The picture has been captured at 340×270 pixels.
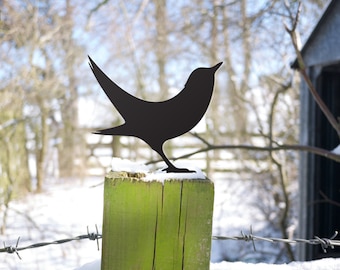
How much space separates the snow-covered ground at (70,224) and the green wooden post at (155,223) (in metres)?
2.72

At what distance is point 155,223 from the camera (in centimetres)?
92

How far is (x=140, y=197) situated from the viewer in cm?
92

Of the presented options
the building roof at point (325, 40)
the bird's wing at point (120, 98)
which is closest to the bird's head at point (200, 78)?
the bird's wing at point (120, 98)

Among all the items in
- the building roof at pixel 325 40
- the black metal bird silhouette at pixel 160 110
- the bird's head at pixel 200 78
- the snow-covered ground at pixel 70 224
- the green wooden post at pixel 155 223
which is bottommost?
the snow-covered ground at pixel 70 224

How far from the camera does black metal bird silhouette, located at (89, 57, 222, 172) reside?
1086 mm

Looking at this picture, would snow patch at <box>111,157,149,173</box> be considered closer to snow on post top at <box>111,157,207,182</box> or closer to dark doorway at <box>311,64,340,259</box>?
snow on post top at <box>111,157,207,182</box>

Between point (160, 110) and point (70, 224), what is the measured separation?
5.06 meters

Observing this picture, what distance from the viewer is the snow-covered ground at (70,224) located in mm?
4332

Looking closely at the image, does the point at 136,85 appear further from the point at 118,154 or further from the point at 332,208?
the point at 332,208

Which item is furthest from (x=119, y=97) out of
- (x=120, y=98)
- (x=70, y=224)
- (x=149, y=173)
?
(x=70, y=224)

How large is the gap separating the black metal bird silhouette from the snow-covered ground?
2.65m

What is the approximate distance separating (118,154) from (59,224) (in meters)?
3.66

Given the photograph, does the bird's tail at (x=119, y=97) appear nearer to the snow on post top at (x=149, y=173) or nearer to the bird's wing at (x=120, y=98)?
the bird's wing at (x=120, y=98)

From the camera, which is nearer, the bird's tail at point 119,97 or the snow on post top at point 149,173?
the snow on post top at point 149,173
